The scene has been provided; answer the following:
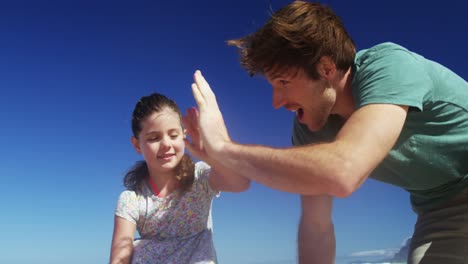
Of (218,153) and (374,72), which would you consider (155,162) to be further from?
(374,72)

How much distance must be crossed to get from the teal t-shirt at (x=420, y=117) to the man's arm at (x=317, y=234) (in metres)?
0.46

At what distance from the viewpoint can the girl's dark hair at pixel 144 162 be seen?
3.77 m

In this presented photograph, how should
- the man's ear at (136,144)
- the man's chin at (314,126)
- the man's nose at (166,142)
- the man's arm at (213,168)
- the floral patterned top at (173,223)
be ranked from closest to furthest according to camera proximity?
the man's chin at (314,126) < the man's arm at (213,168) < the floral patterned top at (173,223) < the man's nose at (166,142) < the man's ear at (136,144)

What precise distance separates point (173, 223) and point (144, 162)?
2.10 feet

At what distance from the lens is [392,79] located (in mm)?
2447

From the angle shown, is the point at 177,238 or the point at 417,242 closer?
the point at 417,242

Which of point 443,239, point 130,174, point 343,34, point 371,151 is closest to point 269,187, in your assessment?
point 371,151

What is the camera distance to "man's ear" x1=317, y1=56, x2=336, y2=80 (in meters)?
2.96

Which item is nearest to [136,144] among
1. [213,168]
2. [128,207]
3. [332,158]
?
[128,207]

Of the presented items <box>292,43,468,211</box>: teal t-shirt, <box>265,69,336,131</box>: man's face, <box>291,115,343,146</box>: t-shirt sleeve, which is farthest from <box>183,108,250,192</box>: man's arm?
<box>292,43,468,211</box>: teal t-shirt

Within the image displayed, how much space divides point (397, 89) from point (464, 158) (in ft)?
2.94

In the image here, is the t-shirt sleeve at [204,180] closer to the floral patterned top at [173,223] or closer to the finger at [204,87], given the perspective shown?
the floral patterned top at [173,223]

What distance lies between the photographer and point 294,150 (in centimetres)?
227

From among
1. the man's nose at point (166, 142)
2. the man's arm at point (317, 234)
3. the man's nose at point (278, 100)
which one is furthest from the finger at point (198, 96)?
the man's arm at point (317, 234)
